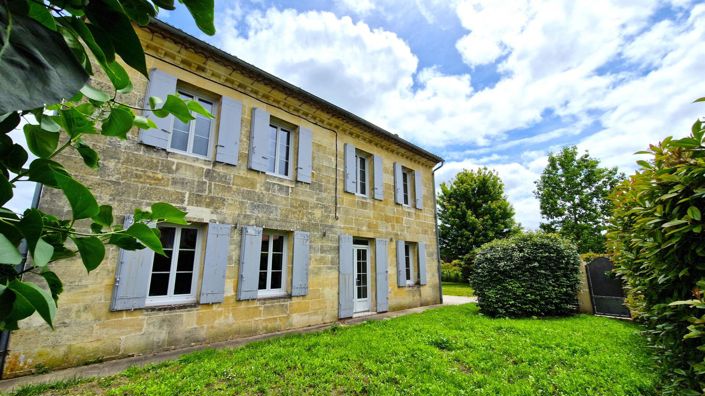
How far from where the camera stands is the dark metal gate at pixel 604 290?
735 cm

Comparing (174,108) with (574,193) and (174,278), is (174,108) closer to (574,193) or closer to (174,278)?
(174,278)

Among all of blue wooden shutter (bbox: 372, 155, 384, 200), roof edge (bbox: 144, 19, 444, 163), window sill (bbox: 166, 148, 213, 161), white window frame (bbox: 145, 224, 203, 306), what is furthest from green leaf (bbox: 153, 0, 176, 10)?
blue wooden shutter (bbox: 372, 155, 384, 200)

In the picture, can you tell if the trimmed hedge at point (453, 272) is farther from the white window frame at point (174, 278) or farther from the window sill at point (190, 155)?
the window sill at point (190, 155)

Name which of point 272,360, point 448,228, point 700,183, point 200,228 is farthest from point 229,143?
point 448,228

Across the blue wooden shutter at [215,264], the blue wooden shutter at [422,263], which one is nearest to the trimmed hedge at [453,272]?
the blue wooden shutter at [422,263]

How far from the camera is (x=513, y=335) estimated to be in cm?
530

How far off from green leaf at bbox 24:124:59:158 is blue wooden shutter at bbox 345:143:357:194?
23.2ft

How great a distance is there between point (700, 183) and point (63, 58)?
9.45ft

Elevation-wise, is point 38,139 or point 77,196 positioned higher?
point 38,139

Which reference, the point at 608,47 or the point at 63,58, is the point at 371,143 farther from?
the point at 63,58

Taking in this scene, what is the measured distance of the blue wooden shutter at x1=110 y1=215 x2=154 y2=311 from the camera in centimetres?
430

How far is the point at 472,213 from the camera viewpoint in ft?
65.5

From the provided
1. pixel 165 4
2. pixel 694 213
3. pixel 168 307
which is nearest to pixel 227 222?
pixel 168 307

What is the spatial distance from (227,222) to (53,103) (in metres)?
5.59
